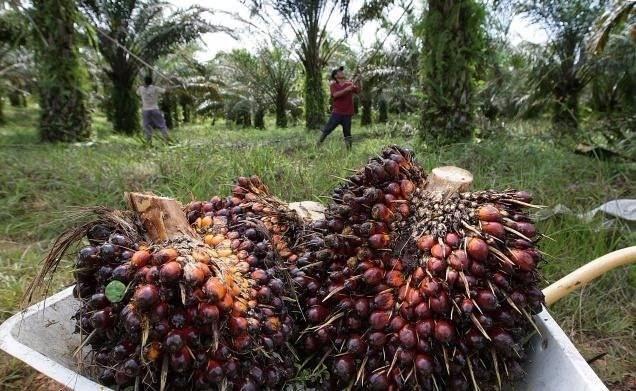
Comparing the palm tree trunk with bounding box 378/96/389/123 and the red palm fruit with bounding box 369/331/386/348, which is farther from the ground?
the red palm fruit with bounding box 369/331/386/348

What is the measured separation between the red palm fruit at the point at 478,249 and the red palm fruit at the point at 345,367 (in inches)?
14.8

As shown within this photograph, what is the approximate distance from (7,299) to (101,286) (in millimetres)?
1500

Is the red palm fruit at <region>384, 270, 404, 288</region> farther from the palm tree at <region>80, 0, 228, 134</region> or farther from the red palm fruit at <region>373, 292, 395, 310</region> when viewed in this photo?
the palm tree at <region>80, 0, 228, 134</region>

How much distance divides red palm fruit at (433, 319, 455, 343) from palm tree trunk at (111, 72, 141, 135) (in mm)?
13054

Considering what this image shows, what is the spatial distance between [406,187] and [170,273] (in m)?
0.61

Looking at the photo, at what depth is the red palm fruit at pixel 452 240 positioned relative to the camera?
105 centimetres

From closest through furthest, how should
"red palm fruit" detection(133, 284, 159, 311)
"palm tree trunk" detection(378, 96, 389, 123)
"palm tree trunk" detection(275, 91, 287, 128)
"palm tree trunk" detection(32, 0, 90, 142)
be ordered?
"red palm fruit" detection(133, 284, 159, 311), "palm tree trunk" detection(32, 0, 90, 142), "palm tree trunk" detection(378, 96, 389, 123), "palm tree trunk" detection(275, 91, 287, 128)

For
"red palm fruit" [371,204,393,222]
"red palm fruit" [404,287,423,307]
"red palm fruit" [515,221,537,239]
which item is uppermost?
"red palm fruit" [371,204,393,222]

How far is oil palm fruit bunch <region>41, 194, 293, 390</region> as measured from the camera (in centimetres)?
93

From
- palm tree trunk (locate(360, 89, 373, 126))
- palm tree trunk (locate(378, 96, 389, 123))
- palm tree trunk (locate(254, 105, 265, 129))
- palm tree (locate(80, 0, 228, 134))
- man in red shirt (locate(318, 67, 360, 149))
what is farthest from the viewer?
palm tree trunk (locate(254, 105, 265, 129))

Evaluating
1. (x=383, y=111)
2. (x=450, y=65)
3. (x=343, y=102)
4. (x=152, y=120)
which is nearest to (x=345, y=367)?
(x=450, y=65)

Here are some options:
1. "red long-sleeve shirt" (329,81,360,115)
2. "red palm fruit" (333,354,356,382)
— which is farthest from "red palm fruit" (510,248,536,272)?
"red long-sleeve shirt" (329,81,360,115)

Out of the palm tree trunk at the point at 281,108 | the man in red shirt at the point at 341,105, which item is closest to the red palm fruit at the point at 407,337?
the man in red shirt at the point at 341,105

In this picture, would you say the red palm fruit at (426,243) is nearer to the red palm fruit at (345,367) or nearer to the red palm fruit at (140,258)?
the red palm fruit at (345,367)
